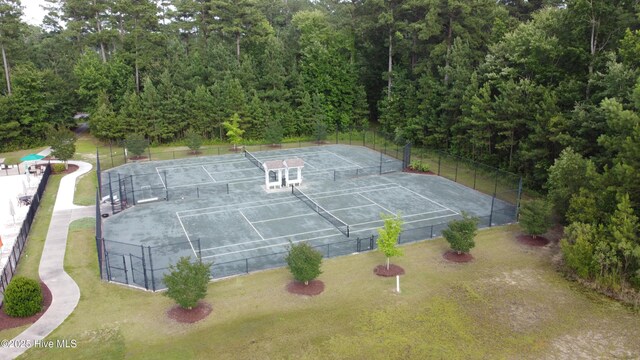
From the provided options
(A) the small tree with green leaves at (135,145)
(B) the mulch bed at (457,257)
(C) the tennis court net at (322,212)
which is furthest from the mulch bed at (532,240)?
(A) the small tree with green leaves at (135,145)

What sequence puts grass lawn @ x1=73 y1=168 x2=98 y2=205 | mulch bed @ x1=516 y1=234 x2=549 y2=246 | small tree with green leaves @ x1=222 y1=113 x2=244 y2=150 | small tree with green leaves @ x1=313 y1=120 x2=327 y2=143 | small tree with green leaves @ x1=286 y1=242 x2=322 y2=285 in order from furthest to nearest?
small tree with green leaves @ x1=313 y1=120 x2=327 y2=143 < small tree with green leaves @ x1=222 y1=113 x2=244 y2=150 < grass lawn @ x1=73 y1=168 x2=98 y2=205 < mulch bed @ x1=516 y1=234 x2=549 y2=246 < small tree with green leaves @ x1=286 y1=242 x2=322 y2=285

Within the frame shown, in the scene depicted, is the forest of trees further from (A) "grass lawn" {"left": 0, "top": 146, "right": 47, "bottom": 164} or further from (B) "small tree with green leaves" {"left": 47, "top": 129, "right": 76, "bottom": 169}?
(B) "small tree with green leaves" {"left": 47, "top": 129, "right": 76, "bottom": 169}

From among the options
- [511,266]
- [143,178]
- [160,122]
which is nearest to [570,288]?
[511,266]

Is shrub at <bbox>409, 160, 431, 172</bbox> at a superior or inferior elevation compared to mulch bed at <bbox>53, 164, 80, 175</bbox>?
superior

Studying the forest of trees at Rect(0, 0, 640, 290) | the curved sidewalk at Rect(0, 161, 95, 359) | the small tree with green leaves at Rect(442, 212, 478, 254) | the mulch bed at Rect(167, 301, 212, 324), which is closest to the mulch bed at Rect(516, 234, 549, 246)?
the forest of trees at Rect(0, 0, 640, 290)

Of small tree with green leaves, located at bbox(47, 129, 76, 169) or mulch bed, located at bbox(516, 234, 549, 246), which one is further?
small tree with green leaves, located at bbox(47, 129, 76, 169)
